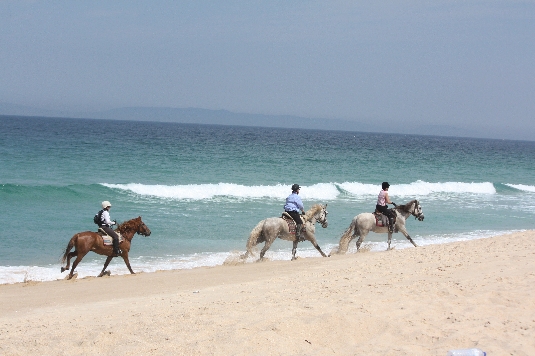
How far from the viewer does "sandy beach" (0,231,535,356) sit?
7062mm

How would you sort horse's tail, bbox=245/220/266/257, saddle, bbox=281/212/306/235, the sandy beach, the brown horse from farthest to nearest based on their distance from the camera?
saddle, bbox=281/212/306/235, horse's tail, bbox=245/220/266/257, the brown horse, the sandy beach

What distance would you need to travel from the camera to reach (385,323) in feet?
25.0

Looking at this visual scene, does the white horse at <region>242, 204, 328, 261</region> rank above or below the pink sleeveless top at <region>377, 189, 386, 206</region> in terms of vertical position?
below

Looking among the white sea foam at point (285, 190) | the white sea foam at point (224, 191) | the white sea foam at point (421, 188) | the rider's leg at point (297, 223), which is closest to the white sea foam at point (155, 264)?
the rider's leg at point (297, 223)

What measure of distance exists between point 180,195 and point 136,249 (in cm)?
1259

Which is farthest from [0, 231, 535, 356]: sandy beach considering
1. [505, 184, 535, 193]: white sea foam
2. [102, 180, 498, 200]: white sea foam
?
[505, 184, 535, 193]: white sea foam

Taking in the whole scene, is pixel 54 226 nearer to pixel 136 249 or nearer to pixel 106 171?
pixel 136 249

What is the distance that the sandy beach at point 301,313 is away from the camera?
23.2ft

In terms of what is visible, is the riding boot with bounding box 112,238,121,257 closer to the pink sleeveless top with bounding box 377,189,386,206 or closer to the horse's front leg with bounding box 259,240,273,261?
the horse's front leg with bounding box 259,240,273,261

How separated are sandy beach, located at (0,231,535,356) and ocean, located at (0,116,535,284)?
3.98 m

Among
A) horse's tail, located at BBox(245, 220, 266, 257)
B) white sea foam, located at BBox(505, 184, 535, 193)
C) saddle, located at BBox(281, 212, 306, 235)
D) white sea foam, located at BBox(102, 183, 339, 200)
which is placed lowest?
white sea foam, located at BBox(102, 183, 339, 200)

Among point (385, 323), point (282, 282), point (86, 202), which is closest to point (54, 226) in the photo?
point (86, 202)

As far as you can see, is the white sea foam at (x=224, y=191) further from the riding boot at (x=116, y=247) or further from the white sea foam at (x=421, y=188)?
the riding boot at (x=116, y=247)

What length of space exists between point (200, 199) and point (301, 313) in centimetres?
2104
